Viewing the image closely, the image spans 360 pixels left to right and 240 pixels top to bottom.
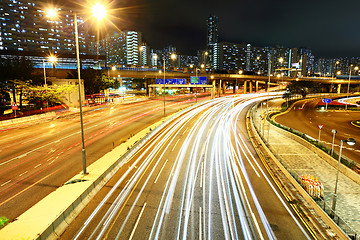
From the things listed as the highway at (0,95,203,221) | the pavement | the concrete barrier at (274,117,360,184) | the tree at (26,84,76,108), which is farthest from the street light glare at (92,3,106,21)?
the tree at (26,84,76,108)

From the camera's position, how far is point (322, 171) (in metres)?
21.2

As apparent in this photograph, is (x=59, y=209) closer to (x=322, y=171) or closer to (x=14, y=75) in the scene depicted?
(x=322, y=171)

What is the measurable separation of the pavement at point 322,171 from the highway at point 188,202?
3573 millimetres

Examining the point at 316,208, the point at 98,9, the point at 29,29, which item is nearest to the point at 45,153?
the point at 98,9

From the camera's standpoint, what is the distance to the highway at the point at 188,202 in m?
11.5

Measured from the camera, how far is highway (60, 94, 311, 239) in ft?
37.6

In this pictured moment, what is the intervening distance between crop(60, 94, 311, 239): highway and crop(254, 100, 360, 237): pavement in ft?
11.7

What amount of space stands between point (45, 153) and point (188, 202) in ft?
57.9

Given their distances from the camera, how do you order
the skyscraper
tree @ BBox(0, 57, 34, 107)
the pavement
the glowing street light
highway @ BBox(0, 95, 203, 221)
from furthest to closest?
the skyscraper, tree @ BBox(0, 57, 34, 107), the glowing street light, highway @ BBox(0, 95, 203, 221), the pavement

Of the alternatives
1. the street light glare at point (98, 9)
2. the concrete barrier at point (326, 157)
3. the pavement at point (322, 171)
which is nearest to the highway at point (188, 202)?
the pavement at point (322, 171)

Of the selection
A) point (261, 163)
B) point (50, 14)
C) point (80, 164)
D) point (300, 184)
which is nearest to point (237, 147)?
point (261, 163)

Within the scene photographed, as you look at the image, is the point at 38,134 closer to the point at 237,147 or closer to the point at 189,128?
the point at 189,128

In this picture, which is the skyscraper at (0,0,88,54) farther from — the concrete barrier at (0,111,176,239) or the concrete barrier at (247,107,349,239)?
the concrete barrier at (247,107,349,239)

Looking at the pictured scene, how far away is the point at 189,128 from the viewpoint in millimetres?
37031
